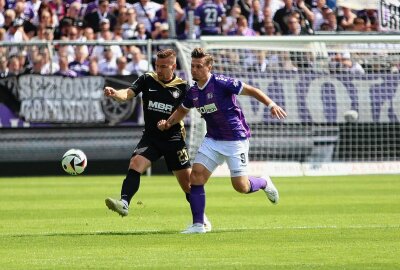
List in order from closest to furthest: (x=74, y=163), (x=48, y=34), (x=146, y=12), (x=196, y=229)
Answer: (x=196, y=229) → (x=74, y=163) → (x=48, y=34) → (x=146, y=12)

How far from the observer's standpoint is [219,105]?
12.7 meters

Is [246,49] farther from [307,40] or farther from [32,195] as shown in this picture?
[32,195]

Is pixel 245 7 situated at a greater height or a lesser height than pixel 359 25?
greater

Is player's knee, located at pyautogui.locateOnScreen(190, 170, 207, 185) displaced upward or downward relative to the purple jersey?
downward

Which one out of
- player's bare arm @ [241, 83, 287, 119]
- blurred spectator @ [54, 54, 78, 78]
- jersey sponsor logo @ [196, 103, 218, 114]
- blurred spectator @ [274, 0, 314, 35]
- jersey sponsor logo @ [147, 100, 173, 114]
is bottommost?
blurred spectator @ [54, 54, 78, 78]

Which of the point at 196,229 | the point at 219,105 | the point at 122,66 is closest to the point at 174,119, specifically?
the point at 219,105

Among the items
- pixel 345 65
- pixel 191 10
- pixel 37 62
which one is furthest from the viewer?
pixel 191 10

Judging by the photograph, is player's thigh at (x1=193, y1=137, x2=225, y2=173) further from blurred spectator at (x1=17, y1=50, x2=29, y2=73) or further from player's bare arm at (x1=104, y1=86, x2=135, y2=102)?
blurred spectator at (x1=17, y1=50, x2=29, y2=73)

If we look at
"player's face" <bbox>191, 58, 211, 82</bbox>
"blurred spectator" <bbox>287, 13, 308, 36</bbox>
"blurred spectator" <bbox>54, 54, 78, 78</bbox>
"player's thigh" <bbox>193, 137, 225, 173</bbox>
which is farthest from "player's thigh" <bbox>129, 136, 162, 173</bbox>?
"blurred spectator" <bbox>287, 13, 308, 36</bbox>

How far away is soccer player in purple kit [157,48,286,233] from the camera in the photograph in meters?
12.6

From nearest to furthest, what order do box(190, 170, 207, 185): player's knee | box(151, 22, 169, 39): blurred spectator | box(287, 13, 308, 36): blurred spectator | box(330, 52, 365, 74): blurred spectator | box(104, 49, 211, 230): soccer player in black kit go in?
box(190, 170, 207, 185): player's knee < box(104, 49, 211, 230): soccer player in black kit < box(330, 52, 365, 74): blurred spectator < box(151, 22, 169, 39): blurred spectator < box(287, 13, 308, 36): blurred spectator

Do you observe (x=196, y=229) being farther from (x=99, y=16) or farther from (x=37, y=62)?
(x=99, y=16)

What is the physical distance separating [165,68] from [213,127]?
42.1 inches

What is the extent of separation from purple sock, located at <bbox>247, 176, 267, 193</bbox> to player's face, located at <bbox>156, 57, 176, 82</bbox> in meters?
1.63
